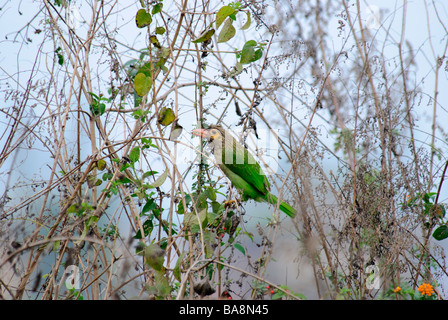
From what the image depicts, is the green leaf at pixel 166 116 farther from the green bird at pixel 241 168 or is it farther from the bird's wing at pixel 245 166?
the bird's wing at pixel 245 166

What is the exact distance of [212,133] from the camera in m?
2.75

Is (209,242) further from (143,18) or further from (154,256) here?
(143,18)

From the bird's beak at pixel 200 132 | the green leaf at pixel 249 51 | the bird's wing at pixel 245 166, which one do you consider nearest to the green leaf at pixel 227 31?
the green leaf at pixel 249 51

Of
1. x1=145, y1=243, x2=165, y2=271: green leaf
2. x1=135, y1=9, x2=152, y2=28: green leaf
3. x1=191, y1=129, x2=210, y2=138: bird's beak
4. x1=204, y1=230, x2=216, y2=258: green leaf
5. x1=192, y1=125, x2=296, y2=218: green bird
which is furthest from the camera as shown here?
x1=192, y1=125, x2=296, y2=218: green bird

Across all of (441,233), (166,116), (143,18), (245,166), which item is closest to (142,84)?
(166,116)

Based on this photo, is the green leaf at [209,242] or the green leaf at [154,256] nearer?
the green leaf at [154,256]

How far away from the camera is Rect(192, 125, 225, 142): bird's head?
241 cm

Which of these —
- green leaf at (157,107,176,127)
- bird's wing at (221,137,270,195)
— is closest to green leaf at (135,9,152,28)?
green leaf at (157,107,176,127)

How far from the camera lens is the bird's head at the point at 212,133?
7.92ft

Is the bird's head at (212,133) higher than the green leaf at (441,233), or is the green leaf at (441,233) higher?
the bird's head at (212,133)

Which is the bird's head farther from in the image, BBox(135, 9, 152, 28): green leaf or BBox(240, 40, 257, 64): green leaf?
BBox(135, 9, 152, 28): green leaf
